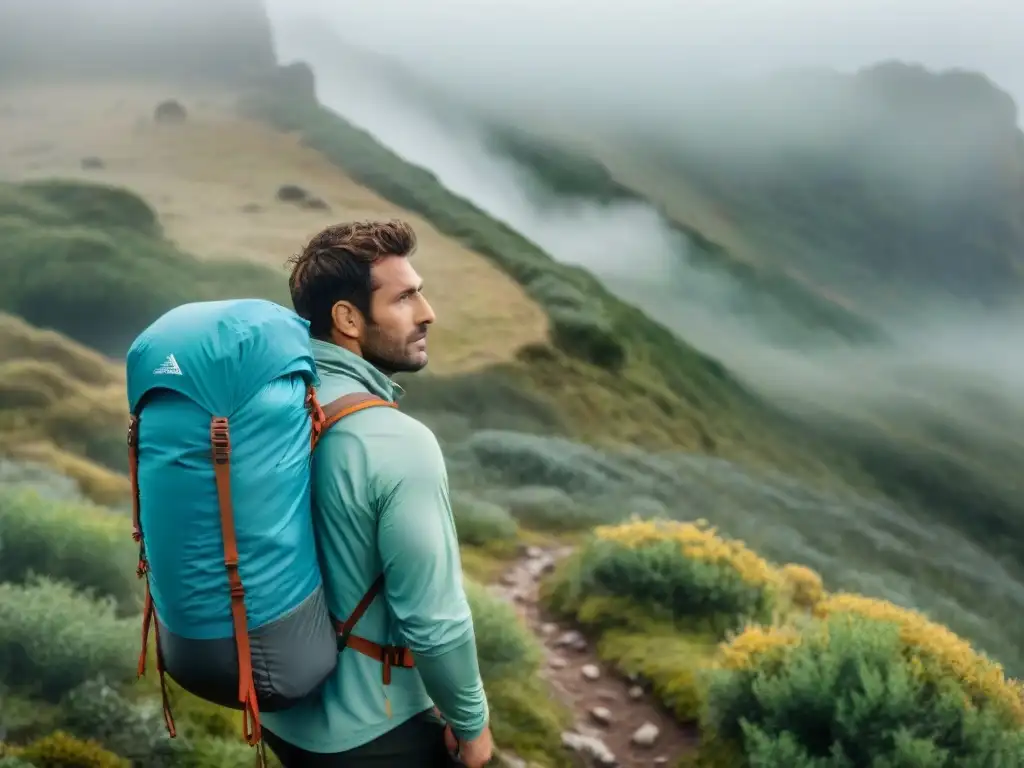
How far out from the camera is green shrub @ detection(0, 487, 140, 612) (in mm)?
4555

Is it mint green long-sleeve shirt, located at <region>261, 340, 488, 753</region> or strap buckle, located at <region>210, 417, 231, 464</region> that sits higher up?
strap buckle, located at <region>210, 417, 231, 464</region>

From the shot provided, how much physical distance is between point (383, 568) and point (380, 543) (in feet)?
0.32

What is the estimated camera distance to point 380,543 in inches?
65.4

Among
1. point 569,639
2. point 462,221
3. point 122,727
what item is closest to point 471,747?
point 122,727

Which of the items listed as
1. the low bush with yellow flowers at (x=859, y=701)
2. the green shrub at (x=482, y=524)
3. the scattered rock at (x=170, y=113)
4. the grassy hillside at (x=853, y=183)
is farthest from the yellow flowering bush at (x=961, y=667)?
the scattered rock at (x=170, y=113)

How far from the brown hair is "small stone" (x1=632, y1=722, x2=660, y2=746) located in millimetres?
3687

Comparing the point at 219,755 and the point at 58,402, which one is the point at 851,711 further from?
the point at 58,402

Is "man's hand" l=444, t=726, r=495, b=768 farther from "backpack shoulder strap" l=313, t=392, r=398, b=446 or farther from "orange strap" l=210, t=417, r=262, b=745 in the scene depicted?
"backpack shoulder strap" l=313, t=392, r=398, b=446

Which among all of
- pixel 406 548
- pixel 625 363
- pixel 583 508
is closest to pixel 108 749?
pixel 406 548

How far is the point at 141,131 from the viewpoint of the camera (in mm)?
9219

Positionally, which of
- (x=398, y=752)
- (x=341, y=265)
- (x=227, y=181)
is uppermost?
(x=341, y=265)

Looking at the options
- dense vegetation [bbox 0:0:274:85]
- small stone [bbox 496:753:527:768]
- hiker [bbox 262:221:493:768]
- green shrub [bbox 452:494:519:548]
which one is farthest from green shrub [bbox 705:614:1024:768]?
dense vegetation [bbox 0:0:274:85]

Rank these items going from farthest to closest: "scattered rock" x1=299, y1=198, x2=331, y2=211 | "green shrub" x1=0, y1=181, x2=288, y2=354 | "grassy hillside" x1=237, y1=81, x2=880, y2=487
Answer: "scattered rock" x1=299, y1=198, x2=331, y2=211 < "grassy hillside" x1=237, y1=81, x2=880, y2=487 < "green shrub" x1=0, y1=181, x2=288, y2=354

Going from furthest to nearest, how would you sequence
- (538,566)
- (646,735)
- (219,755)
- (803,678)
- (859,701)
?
1. (538,566)
2. (646,735)
3. (803,678)
4. (859,701)
5. (219,755)
